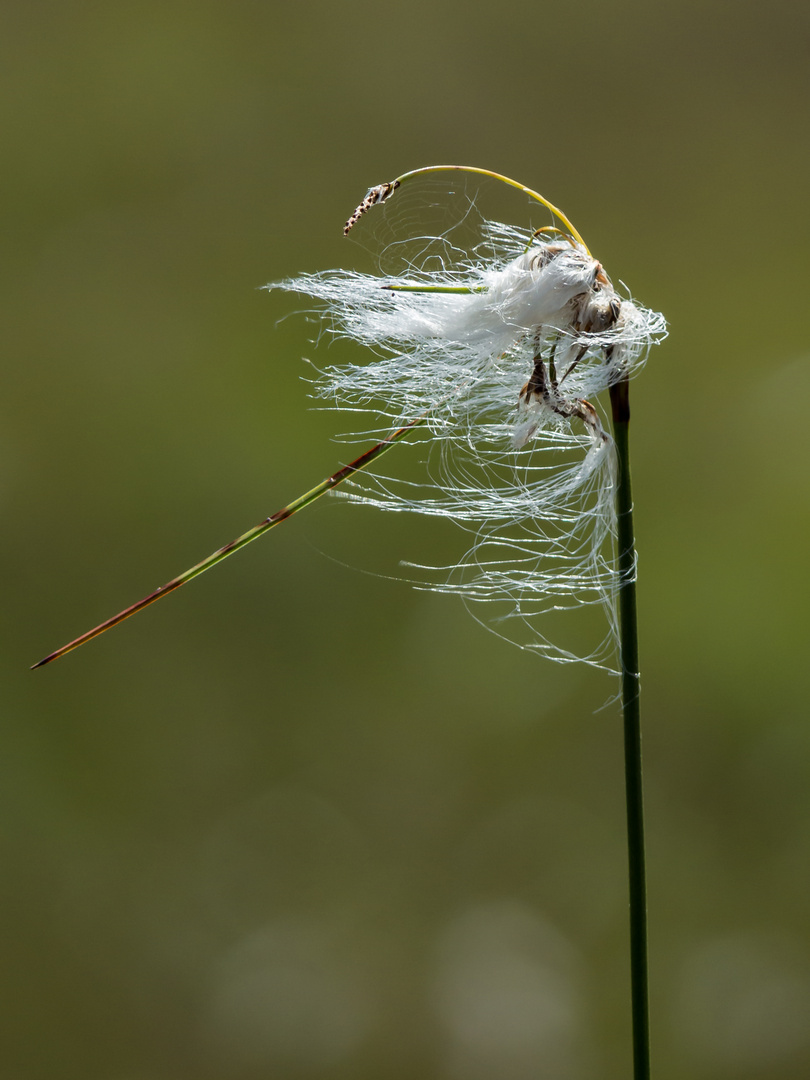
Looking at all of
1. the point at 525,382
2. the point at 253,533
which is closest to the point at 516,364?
the point at 525,382

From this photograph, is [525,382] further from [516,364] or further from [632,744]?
[632,744]

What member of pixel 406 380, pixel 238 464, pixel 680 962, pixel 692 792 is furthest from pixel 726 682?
pixel 406 380

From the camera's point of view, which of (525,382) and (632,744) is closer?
(632,744)

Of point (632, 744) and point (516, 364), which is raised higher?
point (516, 364)

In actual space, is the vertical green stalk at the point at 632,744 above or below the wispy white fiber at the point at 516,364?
below

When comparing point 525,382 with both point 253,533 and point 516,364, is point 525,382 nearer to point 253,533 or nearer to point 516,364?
point 516,364

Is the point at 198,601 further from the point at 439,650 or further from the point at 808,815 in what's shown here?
the point at 808,815
